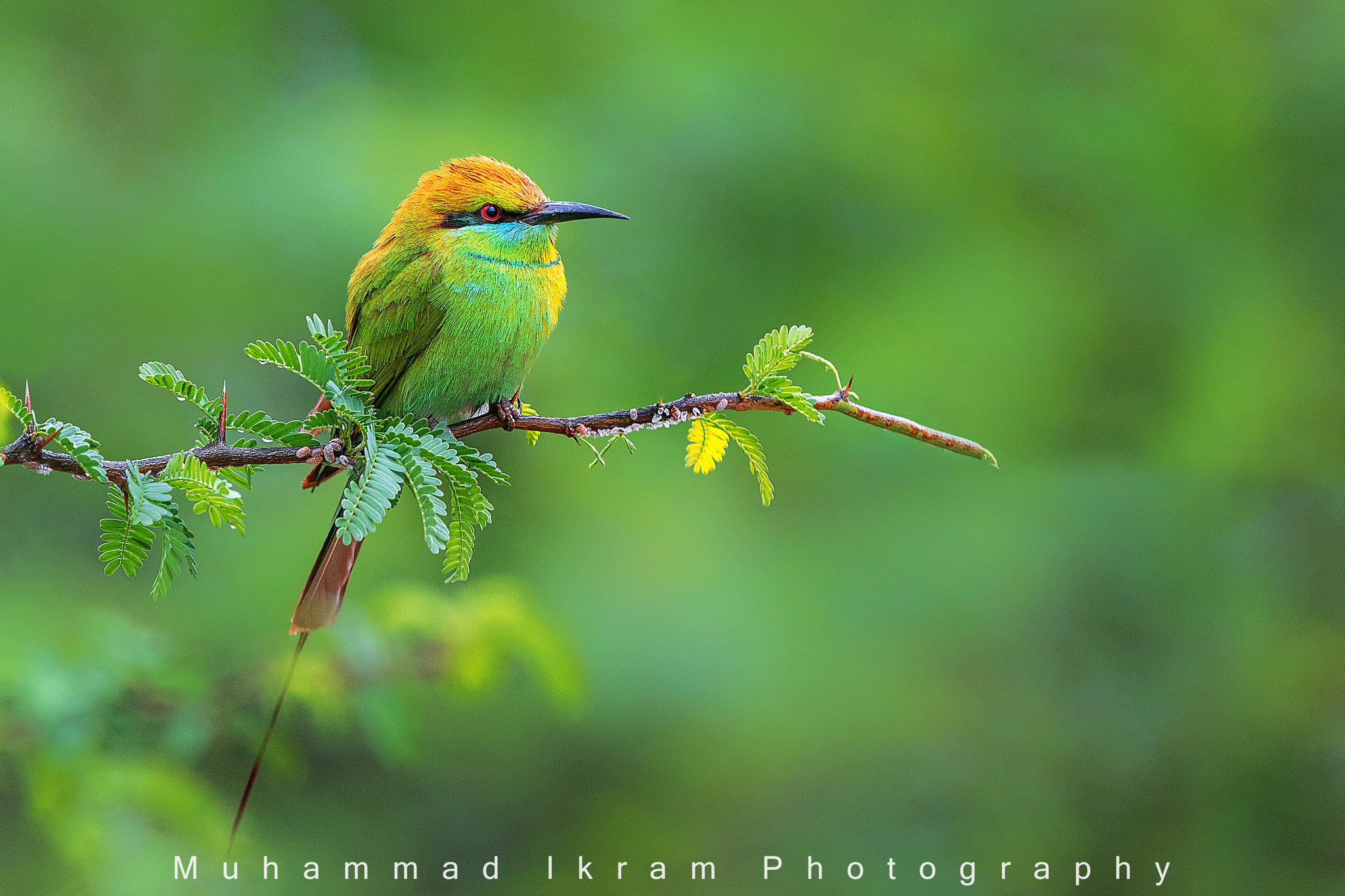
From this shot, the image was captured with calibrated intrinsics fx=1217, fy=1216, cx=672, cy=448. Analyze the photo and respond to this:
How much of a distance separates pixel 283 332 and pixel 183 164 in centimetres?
122

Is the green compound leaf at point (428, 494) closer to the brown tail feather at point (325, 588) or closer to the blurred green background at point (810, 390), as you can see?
the brown tail feather at point (325, 588)

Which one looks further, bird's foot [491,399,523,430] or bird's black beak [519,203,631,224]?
bird's black beak [519,203,631,224]

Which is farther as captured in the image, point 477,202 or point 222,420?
point 477,202

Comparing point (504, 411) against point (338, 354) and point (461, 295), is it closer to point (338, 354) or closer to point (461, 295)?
point (461, 295)

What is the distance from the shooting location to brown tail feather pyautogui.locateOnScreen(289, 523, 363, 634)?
7.88ft

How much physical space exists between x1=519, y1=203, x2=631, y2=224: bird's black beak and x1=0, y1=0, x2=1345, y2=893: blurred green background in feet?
6.70

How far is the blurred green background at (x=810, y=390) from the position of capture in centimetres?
531

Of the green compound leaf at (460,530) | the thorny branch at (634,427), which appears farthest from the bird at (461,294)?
the green compound leaf at (460,530)

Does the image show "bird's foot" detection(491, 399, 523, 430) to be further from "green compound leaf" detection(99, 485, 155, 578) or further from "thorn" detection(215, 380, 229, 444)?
"green compound leaf" detection(99, 485, 155, 578)

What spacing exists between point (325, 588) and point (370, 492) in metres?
0.80

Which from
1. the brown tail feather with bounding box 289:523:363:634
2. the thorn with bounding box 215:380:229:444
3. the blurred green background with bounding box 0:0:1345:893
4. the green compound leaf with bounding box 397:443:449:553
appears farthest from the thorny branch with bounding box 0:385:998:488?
the blurred green background with bounding box 0:0:1345:893

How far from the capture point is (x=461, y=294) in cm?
277

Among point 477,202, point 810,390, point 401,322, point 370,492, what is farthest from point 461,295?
point 810,390

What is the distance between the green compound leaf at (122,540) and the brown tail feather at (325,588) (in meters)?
0.70
